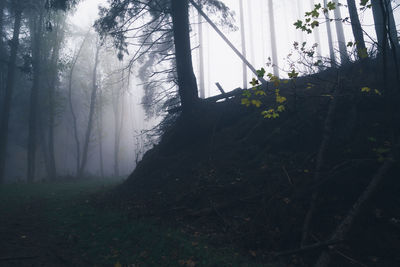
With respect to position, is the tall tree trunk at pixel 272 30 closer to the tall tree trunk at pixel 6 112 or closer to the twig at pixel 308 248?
the twig at pixel 308 248

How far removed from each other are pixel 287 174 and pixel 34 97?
20616mm

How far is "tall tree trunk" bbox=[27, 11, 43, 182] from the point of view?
55.3 ft

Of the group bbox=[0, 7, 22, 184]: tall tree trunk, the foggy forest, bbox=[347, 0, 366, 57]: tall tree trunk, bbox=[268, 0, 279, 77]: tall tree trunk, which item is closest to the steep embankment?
the foggy forest

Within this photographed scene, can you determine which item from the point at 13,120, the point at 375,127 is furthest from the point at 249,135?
the point at 13,120

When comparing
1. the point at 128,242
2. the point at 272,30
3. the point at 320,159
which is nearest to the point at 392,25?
the point at 320,159

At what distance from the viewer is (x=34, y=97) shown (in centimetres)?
1788

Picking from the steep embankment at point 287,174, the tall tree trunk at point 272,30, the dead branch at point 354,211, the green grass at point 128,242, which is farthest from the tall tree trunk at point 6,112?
the tall tree trunk at point 272,30

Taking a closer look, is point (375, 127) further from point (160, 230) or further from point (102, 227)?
point (102, 227)

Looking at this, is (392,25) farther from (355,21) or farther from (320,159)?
(320,159)

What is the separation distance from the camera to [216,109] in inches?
314

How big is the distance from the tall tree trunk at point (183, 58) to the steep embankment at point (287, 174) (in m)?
0.56

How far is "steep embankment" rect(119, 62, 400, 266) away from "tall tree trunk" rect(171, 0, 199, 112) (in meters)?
0.56

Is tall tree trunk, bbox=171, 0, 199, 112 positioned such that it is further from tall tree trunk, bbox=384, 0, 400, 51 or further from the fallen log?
tall tree trunk, bbox=384, 0, 400, 51

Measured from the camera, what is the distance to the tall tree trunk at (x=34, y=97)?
1686 cm
